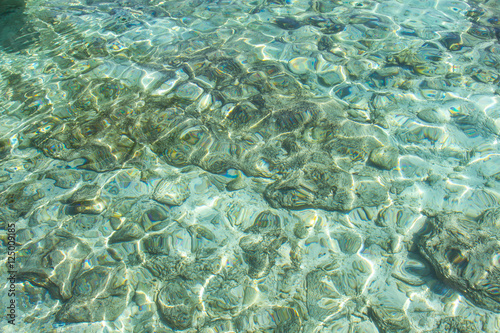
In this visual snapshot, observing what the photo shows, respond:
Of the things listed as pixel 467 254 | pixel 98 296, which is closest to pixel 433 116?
pixel 467 254

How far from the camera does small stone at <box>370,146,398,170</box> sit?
337cm

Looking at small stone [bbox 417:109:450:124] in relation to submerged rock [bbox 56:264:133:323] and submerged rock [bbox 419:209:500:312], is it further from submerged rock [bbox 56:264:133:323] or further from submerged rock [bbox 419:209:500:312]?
submerged rock [bbox 56:264:133:323]

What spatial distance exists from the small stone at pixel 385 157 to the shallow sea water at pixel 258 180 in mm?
22

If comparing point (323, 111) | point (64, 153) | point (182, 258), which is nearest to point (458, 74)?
point (323, 111)

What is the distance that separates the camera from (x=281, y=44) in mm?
5176

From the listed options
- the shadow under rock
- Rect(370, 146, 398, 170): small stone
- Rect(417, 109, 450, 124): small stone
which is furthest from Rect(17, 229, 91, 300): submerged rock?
the shadow under rock

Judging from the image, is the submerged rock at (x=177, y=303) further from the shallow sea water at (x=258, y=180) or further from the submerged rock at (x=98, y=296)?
the submerged rock at (x=98, y=296)

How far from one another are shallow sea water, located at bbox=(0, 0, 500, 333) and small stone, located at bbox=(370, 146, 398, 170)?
0.02 metres

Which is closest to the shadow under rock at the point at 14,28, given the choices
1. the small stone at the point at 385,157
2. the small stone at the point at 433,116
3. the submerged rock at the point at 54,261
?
the submerged rock at the point at 54,261

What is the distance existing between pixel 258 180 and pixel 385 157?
1.38 metres

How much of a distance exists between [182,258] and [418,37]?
16.3ft

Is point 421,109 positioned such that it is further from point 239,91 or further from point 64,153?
point 64,153

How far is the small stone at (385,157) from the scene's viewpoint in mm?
3373

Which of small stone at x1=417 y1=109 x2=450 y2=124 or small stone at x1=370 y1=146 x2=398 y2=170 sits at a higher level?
small stone at x1=417 y1=109 x2=450 y2=124
